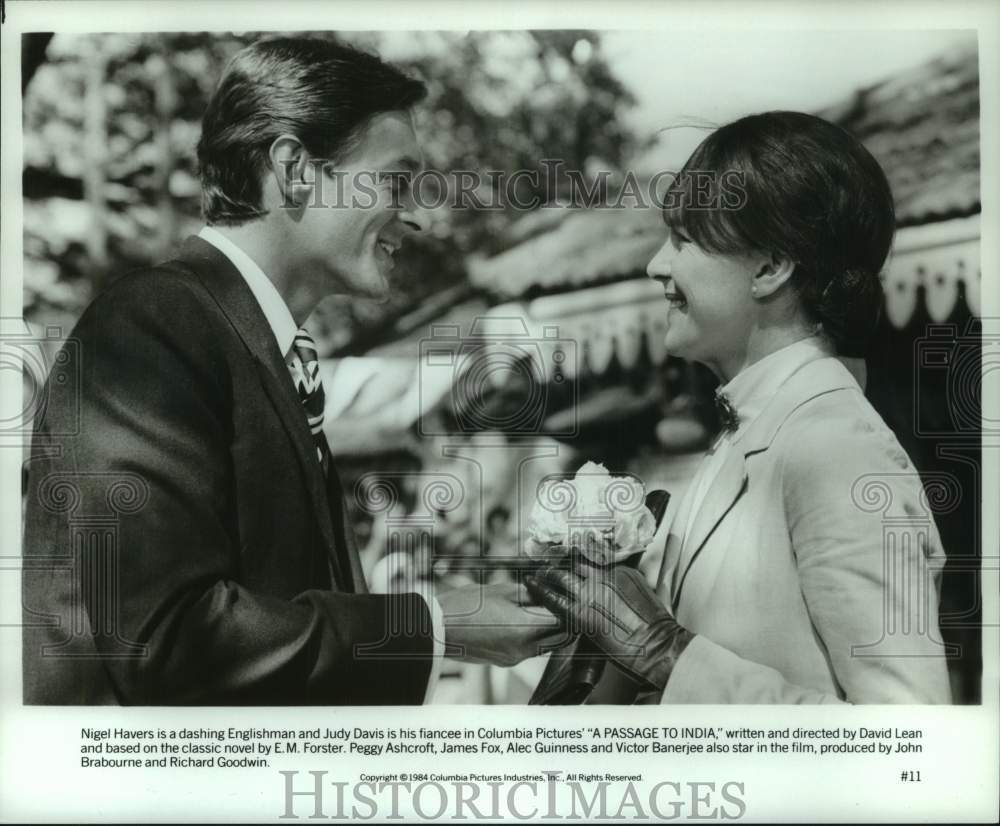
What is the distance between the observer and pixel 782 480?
479cm

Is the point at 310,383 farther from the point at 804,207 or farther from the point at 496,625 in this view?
the point at 804,207

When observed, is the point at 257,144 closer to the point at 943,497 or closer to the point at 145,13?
the point at 145,13

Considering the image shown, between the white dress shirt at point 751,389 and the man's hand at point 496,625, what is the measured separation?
0.63 m

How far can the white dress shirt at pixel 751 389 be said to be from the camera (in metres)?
4.86

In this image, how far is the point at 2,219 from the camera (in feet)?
16.0

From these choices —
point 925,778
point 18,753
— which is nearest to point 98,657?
point 18,753

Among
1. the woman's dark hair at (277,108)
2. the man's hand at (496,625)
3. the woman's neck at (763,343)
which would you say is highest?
the woman's dark hair at (277,108)

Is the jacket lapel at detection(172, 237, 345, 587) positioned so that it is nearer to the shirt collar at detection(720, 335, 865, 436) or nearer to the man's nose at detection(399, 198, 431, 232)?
the man's nose at detection(399, 198, 431, 232)

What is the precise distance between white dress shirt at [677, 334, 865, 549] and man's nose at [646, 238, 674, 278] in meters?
0.49

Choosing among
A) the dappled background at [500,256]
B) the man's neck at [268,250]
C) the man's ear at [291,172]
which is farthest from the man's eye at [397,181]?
the man's neck at [268,250]

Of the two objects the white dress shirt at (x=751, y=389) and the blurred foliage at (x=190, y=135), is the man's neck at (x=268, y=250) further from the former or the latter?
the white dress shirt at (x=751, y=389)

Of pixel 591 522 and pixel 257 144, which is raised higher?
pixel 257 144

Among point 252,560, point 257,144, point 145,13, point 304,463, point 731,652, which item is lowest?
point 731,652

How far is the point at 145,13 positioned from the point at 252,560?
213 cm
